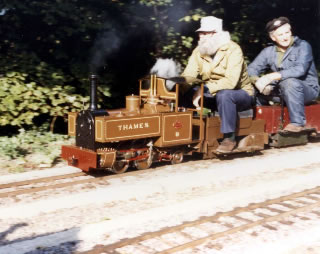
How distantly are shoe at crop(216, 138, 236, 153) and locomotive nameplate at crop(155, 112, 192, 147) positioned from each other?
56 cm

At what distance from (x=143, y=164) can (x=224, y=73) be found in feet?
6.43

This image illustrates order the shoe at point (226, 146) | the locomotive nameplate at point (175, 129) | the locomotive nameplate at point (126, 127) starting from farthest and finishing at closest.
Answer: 1. the shoe at point (226, 146)
2. the locomotive nameplate at point (175, 129)
3. the locomotive nameplate at point (126, 127)

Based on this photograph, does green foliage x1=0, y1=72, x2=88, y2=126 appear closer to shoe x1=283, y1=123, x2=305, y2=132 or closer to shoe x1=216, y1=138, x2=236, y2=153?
shoe x1=216, y1=138, x2=236, y2=153

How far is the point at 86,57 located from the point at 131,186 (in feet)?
14.2

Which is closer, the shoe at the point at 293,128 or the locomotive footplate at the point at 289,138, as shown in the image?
the shoe at the point at 293,128

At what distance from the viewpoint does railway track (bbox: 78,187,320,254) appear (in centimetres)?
394

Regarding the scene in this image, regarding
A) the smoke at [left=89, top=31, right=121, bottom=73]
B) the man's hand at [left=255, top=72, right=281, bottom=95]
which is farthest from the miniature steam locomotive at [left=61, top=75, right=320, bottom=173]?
the smoke at [left=89, top=31, right=121, bottom=73]

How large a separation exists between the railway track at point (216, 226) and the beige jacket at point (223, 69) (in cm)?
228

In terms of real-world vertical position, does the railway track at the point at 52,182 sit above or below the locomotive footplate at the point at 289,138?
below

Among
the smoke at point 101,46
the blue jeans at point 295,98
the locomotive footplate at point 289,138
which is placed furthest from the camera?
the smoke at point 101,46

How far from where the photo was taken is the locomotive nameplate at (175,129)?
6625 millimetres

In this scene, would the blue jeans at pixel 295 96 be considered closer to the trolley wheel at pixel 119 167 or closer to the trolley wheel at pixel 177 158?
the trolley wheel at pixel 177 158

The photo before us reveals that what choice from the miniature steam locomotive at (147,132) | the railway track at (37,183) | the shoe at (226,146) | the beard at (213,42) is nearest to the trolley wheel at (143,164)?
the miniature steam locomotive at (147,132)

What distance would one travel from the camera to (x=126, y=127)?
6.23 m
